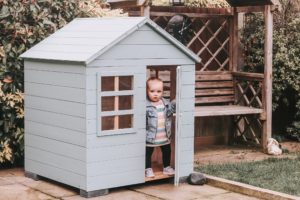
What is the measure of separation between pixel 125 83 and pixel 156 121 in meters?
0.65

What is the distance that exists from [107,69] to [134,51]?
0.44 meters

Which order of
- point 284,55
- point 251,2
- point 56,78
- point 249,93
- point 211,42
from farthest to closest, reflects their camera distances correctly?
point 249,93 < point 211,42 < point 284,55 < point 251,2 < point 56,78

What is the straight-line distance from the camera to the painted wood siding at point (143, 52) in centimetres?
738

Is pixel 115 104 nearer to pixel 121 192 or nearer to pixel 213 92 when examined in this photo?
pixel 121 192

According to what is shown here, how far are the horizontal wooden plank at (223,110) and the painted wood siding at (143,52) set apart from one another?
2477mm

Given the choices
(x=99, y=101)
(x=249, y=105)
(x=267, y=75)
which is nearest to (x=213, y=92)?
(x=249, y=105)

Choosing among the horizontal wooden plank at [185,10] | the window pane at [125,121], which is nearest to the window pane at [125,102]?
the window pane at [125,121]

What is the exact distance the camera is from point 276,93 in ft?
37.9

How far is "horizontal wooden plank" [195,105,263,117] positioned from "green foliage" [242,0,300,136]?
0.82 metres

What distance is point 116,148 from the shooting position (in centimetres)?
750

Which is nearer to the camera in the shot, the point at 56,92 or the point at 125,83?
the point at 125,83

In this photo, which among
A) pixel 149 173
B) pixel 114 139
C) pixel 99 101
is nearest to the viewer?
pixel 99 101

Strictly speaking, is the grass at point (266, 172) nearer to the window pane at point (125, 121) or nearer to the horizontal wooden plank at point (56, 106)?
the window pane at point (125, 121)

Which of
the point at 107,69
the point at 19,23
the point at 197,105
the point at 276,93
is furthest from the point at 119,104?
the point at 276,93
